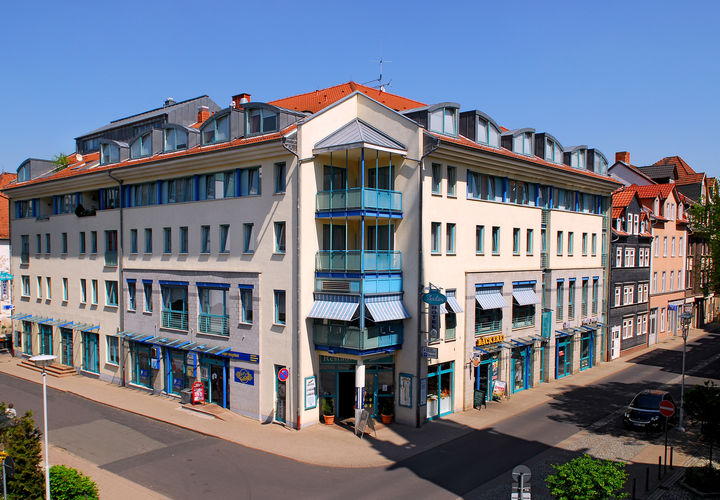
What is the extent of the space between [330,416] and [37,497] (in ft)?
37.6

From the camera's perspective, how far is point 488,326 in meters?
28.1

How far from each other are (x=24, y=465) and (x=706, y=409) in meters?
20.0

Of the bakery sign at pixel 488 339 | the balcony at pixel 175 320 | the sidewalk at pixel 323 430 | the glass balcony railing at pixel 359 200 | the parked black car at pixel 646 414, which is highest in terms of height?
the glass balcony railing at pixel 359 200

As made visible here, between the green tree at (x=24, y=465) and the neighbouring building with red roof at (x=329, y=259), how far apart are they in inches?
394

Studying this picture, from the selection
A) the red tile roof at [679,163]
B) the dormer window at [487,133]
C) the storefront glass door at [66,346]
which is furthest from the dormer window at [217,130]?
the red tile roof at [679,163]

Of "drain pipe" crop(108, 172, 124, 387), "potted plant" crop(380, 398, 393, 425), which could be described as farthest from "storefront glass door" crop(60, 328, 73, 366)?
"potted plant" crop(380, 398, 393, 425)

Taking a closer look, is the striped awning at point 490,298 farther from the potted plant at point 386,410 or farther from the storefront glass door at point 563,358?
the storefront glass door at point 563,358

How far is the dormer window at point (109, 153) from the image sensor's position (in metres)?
Result: 33.7

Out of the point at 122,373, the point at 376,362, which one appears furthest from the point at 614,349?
the point at 122,373

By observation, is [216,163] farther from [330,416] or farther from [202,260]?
[330,416]

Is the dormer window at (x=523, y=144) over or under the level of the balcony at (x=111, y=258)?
over

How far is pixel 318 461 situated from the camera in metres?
19.6

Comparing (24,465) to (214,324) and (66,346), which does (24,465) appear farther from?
(66,346)

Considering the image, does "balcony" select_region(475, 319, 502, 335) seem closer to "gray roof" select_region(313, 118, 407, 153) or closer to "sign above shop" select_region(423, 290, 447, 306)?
"sign above shop" select_region(423, 290, 447, 306)
